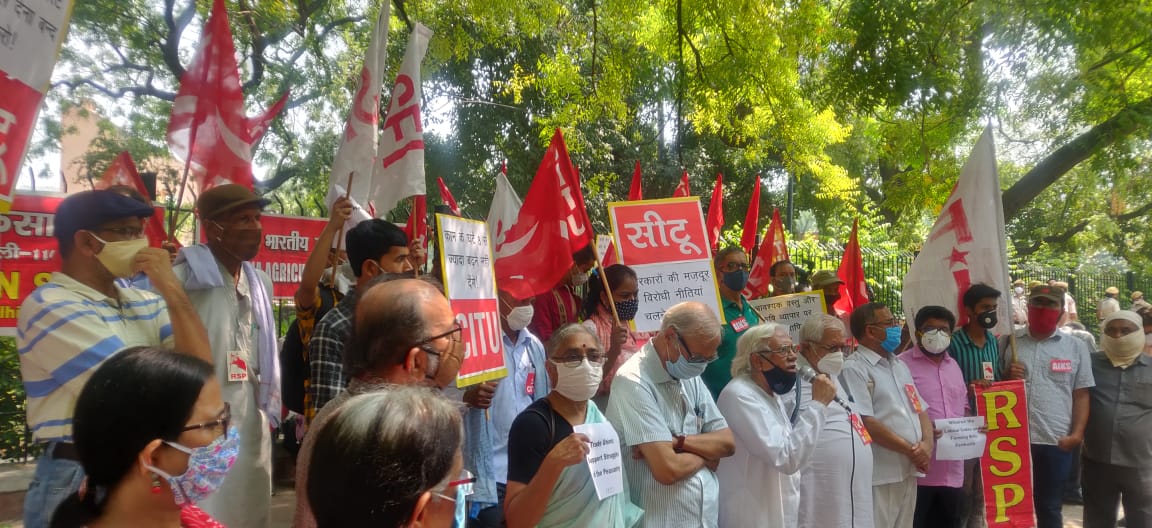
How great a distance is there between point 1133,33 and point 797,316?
9.72ft

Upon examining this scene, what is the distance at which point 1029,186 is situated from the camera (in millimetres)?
7855

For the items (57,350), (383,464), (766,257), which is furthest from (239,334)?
(766,257)

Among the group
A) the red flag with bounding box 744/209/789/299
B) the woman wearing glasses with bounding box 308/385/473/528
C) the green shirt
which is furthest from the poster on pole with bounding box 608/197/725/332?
the woman wearing glasses with bounding box 308/385/473/528

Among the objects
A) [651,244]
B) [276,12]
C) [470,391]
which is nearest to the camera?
[470,391]

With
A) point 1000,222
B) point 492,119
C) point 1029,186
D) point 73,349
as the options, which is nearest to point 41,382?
point 73,349

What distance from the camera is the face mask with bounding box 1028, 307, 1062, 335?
5.92 metres

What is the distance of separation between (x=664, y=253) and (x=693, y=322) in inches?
64.2

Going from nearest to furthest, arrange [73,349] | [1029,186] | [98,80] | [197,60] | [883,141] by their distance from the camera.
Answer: [73,349] → [197,60] → [1029,186] → [883,141] → [98,80]

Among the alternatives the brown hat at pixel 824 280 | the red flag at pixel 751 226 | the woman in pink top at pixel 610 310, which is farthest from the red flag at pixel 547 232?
the red flag at pixel 751 226

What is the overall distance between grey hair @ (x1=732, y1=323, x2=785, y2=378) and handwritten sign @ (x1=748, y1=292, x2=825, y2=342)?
6.65ft

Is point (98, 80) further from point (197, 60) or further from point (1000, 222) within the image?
point (1000, 222)

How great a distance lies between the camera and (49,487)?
2.57 m

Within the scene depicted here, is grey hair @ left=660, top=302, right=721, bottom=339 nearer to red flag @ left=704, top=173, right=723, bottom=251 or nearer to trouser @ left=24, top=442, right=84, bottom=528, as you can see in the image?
trouser @ left=24, top=442, right=84, bottom=528

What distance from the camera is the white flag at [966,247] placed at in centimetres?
584
